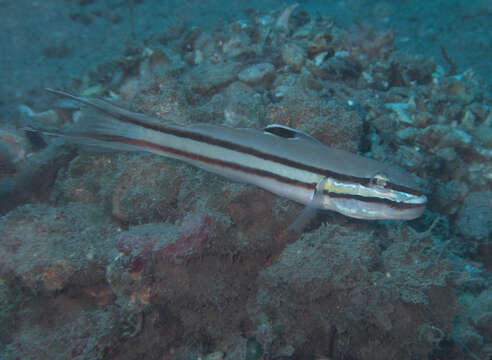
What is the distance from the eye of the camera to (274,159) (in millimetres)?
3385

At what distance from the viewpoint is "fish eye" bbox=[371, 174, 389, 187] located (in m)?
3.15

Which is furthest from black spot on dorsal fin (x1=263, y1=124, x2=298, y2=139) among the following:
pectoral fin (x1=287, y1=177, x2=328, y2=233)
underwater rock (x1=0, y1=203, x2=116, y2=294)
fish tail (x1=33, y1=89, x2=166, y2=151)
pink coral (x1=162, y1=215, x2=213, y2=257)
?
underwater rock (x1=0, y1=203, x2=116, y2=294)

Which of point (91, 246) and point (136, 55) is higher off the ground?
point (136, 55)

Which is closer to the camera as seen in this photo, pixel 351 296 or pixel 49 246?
pixel 351 296

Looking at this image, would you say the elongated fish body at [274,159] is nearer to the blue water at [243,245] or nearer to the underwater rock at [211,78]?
the blue water at [243,245]

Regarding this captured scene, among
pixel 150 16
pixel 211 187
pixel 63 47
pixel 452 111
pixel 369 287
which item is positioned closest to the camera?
pixel 369 287

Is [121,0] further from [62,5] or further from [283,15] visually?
[283,15]

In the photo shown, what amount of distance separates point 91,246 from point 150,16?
13.9m

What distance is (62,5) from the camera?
14.6 meters

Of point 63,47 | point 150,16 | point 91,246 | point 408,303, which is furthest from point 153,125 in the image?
point 150,16

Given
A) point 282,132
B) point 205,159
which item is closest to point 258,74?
point 282,132

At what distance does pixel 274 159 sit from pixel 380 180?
44.5 inches

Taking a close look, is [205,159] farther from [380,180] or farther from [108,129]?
[380,180]

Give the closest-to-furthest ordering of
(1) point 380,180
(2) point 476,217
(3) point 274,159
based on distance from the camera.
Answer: (1) point 380,180
(3) point 274,159
(2) point 476,217
